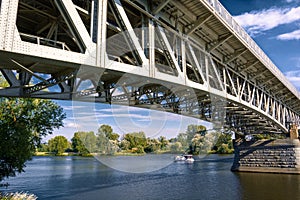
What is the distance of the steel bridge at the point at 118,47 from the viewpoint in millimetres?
7039

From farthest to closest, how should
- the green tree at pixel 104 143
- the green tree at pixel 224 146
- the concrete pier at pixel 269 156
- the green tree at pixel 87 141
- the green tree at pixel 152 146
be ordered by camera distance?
the green tree at pixel 224 146 → the green tree at pixel 152 146 → the green tree at pixel 104 143 → the concrete pier at pixel 269 156 → the green tree at pixel 87 141

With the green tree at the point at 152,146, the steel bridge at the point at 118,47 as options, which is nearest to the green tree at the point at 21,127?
the steel bridge at the point at 118,47

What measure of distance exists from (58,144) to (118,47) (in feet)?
300

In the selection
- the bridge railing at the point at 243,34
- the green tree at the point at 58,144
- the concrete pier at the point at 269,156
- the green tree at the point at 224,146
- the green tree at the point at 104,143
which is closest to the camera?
the bridge railing at the point at 243,34

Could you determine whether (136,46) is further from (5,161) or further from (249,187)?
(249,187)

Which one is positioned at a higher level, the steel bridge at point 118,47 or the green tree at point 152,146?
the steel bridge at point 118,47

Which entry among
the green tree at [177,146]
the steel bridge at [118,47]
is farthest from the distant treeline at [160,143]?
the steel bridge at [118,47]

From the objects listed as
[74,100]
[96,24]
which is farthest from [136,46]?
[74,100]

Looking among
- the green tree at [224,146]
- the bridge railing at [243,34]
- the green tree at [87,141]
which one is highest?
the bridge railing at [243,34]

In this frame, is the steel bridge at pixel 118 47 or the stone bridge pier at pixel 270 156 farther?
the stone bridge pier at pixel 270 156

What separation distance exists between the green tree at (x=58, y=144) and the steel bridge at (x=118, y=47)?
267 ft

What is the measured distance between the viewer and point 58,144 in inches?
3807

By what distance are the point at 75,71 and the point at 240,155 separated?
3421 cm

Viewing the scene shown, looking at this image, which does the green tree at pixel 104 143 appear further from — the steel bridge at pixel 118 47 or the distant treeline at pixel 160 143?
the steel bridge at pixel 118 47
